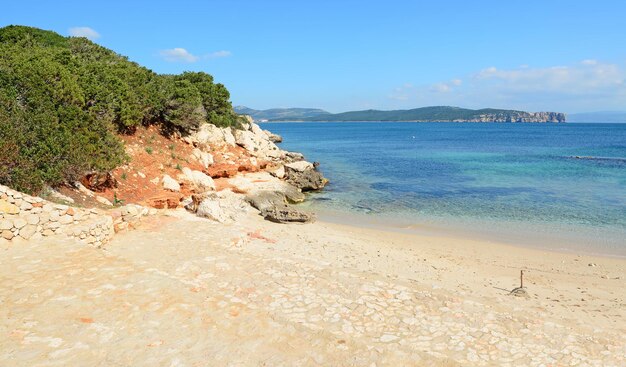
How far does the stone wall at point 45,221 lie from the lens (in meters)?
11.9

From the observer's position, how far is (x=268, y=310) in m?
9.30

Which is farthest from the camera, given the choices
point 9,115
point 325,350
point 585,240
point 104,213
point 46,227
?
point 585,240

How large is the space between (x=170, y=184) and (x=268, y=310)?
15228 millimetres

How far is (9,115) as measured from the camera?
1518cm

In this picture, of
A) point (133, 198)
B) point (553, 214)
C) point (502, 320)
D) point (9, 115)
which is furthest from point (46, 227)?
point (553, 214)

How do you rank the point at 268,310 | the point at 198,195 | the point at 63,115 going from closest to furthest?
the point at 268,310, the point at 63,115, the point at 198,195

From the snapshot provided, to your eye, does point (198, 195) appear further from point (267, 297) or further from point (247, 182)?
point (267, 297)

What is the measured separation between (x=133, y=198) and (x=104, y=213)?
6078 mm

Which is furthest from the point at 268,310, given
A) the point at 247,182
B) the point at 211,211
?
the point at 247,182

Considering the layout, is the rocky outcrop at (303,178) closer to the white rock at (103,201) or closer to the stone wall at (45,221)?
the white rock at (103,201)

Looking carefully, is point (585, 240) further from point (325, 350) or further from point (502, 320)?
point (325, 350)

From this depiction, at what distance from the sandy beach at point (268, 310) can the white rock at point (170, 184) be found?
25.9ft

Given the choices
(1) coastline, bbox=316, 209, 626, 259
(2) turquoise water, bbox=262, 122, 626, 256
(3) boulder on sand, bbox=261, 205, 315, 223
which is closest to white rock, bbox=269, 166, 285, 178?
(2) turquoise water, bbox=262, 122, 626, 256

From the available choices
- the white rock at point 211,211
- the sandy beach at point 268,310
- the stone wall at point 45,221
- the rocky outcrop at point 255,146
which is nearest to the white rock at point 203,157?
the rocky outcrop at point 255,146
